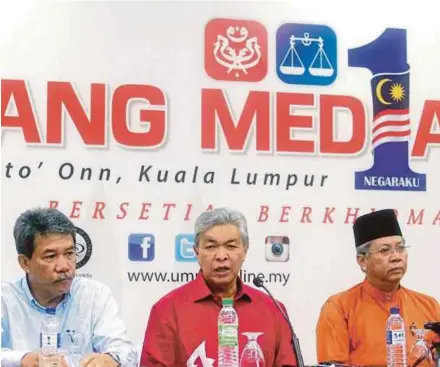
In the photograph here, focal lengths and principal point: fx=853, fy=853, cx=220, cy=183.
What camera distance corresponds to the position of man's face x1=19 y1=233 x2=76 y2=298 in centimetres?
348

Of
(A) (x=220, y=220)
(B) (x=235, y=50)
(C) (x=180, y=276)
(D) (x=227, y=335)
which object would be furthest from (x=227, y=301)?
(B) (x=235, y=50)

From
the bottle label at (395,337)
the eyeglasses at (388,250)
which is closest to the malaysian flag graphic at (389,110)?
the eyeglasses at (388,250)

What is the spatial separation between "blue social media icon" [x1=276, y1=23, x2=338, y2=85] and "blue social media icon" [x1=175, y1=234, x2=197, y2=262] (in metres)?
0.83

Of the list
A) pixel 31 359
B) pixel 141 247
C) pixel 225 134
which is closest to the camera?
pixel 31 359

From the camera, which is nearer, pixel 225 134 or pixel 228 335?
pixel 228 335

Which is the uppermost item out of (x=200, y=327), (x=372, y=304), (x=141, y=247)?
(x=141, y=247)

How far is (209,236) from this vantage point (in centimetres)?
364

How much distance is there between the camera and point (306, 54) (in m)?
3.84

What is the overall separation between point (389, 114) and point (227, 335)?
1266 millimetres

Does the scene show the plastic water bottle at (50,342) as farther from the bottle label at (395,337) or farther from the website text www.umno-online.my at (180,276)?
the bottle label at (395,337)

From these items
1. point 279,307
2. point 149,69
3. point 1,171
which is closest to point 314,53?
point 149,69

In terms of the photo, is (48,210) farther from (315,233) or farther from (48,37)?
(315,233)

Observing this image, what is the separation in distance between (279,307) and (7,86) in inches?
56.6

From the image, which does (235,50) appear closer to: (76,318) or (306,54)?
(306,54)
